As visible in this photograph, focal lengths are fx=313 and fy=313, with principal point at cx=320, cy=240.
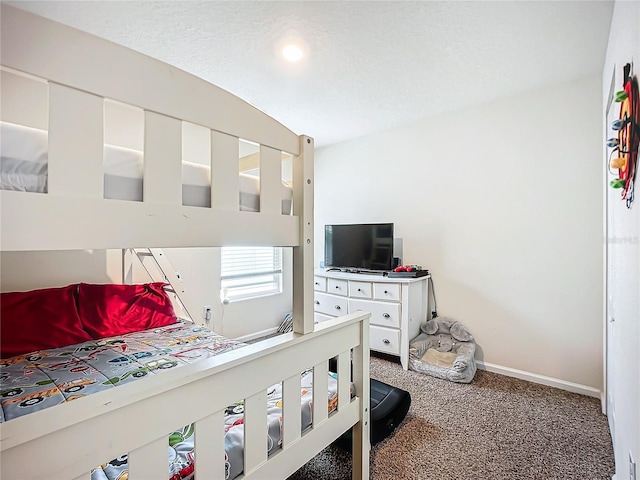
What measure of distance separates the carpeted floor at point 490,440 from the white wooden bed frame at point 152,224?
0.76m

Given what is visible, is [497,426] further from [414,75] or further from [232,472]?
[414,75]

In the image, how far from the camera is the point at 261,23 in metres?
1.71

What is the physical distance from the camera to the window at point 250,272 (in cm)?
344

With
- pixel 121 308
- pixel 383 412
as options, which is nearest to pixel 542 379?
pixel 383 412

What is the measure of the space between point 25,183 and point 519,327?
3134 mm

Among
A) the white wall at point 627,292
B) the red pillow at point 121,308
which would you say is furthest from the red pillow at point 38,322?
the white wall at point 627,292

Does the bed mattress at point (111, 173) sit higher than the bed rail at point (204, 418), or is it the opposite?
the bed mattress at point (111, 173)

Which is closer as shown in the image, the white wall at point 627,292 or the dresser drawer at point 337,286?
the white wall at point 627,292

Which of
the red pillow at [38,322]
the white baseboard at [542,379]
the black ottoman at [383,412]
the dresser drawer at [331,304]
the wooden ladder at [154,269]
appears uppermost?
the wooden ladder at [154,269]

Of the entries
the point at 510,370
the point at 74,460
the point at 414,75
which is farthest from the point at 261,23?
the point at 510,370

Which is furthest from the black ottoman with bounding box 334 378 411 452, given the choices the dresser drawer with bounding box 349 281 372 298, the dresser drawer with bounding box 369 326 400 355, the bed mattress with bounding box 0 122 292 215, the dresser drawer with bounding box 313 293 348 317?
the bed mattress with bounding box 0 122 292 215

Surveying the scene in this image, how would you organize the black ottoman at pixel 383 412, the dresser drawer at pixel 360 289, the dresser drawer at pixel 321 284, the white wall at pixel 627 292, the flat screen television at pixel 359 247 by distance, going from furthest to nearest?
the dresser drawer at pixel 321 284 < the flat screen television at pixel 359 247 < the dresser drawer at pixel 360 289 < the black ottoman at pixel 383 412 < the white wall at pixel 627 292

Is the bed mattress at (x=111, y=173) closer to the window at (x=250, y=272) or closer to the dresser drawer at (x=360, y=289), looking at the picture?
the dresser drawer at (x=360, y=289)

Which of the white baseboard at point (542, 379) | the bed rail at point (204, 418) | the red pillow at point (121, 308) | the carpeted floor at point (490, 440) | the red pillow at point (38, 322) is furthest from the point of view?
the white baseboard at point (542, 379)
